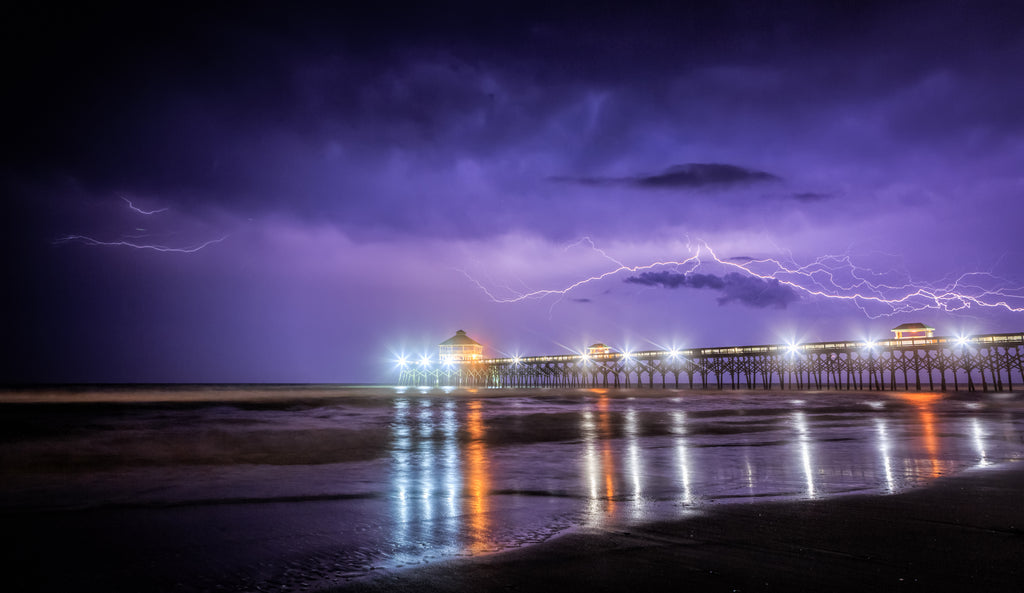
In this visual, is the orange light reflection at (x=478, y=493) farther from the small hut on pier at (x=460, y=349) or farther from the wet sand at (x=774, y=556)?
the small hut on pier at (x=460, y=349)

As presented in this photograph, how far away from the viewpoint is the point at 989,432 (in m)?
12.7

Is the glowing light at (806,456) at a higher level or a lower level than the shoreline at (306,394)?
higher

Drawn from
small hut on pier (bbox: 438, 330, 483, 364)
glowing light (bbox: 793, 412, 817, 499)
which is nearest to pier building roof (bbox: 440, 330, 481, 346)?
small hut on pier (bbox: 438, 330, 483, 364)

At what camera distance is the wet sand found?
3.03 metres

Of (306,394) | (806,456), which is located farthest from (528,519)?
(306,394)

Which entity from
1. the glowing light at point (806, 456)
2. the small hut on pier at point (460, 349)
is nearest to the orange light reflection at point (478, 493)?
the glowing light at point (806, 456)

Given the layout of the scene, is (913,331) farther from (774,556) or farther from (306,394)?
(774,556)

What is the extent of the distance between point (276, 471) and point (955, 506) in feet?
26.3

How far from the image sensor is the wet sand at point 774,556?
3.03m

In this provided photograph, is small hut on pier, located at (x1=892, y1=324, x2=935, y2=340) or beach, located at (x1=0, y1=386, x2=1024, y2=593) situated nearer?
beach, located at (x1=0, y1=386, x2=1024, y2=593)

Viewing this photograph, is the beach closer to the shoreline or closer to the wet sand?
the wet sand

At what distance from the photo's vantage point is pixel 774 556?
352 cm

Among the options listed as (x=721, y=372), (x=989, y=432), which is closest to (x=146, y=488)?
(x=989, y=432)

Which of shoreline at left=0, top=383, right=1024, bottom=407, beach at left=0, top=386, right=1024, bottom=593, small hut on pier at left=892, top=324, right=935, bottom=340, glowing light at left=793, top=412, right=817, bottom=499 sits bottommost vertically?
shoreline at left=0, top=383, right=1024, bottom=407
